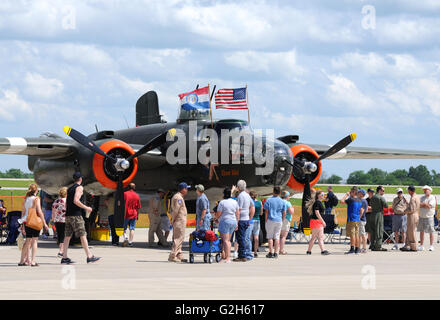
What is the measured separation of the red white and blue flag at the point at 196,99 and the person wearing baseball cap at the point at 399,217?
21.5ft

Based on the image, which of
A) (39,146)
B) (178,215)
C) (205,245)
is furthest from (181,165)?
(205,245)

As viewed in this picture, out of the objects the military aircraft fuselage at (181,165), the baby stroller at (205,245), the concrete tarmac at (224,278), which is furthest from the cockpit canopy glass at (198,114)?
the baby stroller at (205,245)

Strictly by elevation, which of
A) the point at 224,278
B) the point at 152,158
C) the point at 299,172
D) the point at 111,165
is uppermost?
the point at 152,158

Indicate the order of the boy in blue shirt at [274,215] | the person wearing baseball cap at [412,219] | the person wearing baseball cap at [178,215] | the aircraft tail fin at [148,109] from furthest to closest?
the aircraft tail fin at [148,109]
the person wearing baseball cap at [412,219]
the boy in blue shirt at [274,215]
the person wearing baseball cap at [178,215]

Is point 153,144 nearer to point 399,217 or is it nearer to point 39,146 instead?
point 39,146

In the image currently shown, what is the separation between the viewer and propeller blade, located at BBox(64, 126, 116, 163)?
21.4 meters

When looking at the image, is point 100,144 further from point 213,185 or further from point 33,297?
point 33,297

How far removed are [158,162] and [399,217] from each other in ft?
25.1

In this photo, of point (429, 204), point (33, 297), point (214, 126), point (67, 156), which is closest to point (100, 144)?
point (67, 156)

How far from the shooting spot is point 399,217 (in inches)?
878

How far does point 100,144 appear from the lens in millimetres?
21938

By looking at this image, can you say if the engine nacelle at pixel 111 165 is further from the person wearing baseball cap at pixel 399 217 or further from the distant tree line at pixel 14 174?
the distant tree line at pixel 14 174

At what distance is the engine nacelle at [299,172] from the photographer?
23.2 metres
